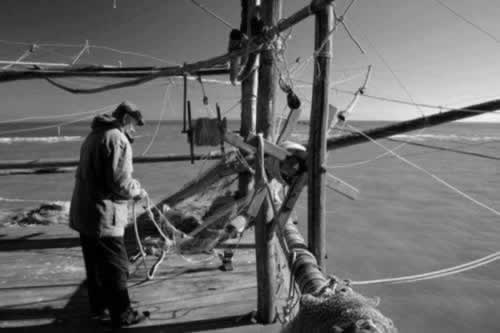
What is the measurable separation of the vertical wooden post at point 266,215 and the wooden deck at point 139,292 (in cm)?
24

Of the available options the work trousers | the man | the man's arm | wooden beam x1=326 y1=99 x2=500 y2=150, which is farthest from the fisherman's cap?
wooden beam x1=326 y1=99 x2=500 y2=150

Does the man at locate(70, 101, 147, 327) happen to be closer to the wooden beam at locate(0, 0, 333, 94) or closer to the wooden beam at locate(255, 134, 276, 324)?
the wooden beam at locate(0, 0, 333, 94)

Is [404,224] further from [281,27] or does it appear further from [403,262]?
[281,27]

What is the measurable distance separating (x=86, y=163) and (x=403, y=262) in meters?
5.45

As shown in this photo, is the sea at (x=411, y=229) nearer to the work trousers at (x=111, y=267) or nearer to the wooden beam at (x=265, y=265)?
the wooden beam at (x=265, y=265)

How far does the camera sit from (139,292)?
3.40 metres

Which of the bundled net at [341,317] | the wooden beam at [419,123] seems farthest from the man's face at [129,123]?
the wooden beam at [419,123]

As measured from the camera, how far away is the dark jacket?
2.39 metres

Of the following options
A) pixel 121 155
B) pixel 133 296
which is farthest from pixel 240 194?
pixel 121 155

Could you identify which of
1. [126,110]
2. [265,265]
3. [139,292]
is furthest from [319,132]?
[139,292]

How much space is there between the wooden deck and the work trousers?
29cm

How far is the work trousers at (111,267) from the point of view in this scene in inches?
99.1

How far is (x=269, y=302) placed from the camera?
9.37 ft

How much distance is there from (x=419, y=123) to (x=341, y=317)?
2002mm
